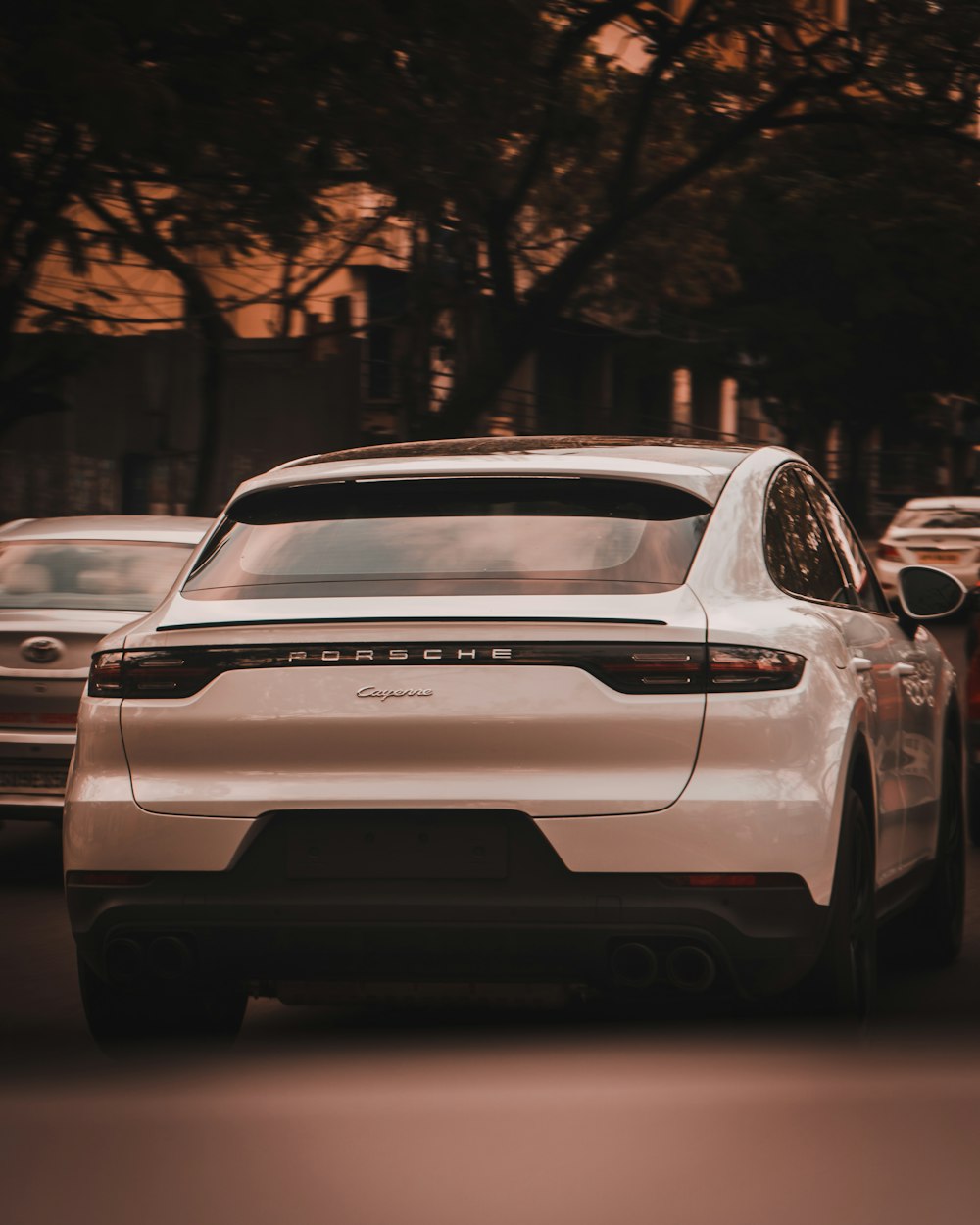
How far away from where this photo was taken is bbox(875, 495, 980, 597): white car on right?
2695cm

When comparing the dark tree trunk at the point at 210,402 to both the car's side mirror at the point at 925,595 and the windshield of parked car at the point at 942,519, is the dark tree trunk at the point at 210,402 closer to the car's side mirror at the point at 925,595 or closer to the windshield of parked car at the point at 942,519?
the windshield of parked car at the point at 942,519

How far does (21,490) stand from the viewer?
85.6 feet

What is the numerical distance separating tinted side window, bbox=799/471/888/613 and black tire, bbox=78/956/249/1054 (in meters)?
2.19

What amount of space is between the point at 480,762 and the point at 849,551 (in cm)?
214

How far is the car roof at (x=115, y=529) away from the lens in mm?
10250

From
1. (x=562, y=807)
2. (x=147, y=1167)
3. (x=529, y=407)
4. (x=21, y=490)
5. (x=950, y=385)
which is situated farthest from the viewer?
(x=950, y=385)

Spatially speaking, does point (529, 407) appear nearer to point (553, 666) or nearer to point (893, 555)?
point (893, 555)

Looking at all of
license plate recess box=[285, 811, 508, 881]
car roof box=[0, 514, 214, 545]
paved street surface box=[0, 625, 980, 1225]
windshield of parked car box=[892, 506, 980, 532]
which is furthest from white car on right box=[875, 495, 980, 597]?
license plate recess box=[285, 811, 508, 881]

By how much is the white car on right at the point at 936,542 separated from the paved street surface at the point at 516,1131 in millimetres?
21998

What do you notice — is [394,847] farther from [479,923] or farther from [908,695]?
[908,695]

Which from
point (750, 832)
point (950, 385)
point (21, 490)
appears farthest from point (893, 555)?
point (750, 832)

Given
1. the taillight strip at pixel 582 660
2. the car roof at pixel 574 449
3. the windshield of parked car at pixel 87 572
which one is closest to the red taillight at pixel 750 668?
the taillight strip at pixel 582 660

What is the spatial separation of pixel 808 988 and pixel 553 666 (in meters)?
1.05

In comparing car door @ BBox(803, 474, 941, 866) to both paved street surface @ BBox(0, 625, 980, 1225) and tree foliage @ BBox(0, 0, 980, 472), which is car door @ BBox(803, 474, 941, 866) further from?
tree foliage @ BBox(0, 0, 980, 472)
